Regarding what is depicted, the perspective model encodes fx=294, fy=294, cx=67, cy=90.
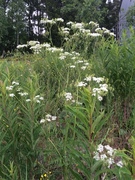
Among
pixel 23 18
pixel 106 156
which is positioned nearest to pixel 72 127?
pixel 106 156

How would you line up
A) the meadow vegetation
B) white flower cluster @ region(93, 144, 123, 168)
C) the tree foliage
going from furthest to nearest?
the tree foliage < the meadow vegetation < white flower cluster @ region(93, 144, 123, 168)

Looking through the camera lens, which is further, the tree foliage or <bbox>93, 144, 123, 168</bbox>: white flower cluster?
the tree foliage

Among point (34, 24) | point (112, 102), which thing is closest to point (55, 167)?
point (112, 102)

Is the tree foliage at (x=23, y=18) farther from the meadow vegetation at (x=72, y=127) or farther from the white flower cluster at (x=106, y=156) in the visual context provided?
the white flower cluster at (x=106, y=156)

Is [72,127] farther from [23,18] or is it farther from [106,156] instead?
[23,18]

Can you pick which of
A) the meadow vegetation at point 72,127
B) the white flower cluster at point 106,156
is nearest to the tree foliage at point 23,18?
the meadow vegetation at point 72,127

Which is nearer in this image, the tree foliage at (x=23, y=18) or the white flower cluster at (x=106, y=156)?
the white flower cluster at (x=106, y=156)

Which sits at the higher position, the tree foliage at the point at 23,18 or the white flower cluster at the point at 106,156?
the white flower cluster at the point at 106,156

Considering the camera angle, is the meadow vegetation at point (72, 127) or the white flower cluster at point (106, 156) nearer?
the white flower cluster at point (106, 156)

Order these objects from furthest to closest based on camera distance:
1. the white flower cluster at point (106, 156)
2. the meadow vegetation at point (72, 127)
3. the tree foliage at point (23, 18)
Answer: the tree foliage at point (23, 18), the meadow vegetation at point (72, 127), the white flower cluster at point (106, 156)

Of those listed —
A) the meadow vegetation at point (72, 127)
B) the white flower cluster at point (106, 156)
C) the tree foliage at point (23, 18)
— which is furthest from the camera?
the tree foliage at point (23, 18)

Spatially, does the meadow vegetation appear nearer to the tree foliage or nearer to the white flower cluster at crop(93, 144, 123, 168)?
the white flower cluster at crop(93, 144, 123, 168)

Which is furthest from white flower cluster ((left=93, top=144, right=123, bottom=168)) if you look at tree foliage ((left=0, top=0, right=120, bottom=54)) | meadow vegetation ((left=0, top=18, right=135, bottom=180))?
tree foliage ((left=0, top=0, right=120, bottom=54))

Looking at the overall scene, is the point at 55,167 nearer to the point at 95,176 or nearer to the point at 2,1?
the point at 95,176
